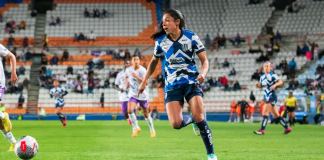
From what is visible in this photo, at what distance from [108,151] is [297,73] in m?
36.5

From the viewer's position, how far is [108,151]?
15258 millimetres

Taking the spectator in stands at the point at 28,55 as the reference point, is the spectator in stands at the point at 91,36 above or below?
above

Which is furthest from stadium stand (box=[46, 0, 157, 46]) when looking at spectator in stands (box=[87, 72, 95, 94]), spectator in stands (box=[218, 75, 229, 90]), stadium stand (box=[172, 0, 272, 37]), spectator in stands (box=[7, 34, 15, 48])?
spectator in stands (box=[218, 75, 229, 90])

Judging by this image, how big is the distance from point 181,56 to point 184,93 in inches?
25.7

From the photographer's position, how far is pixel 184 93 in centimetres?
1169

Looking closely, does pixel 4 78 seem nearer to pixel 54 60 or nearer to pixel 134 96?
pixel 134 96

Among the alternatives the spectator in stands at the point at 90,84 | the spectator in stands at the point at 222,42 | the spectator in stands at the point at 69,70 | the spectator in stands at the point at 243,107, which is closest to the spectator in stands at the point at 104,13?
the spectator in stands at the point at 69,70

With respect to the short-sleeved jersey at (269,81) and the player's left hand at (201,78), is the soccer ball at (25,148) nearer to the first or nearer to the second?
the player's left hand at (201,78)

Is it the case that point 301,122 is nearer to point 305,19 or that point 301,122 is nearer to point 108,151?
point 305,19

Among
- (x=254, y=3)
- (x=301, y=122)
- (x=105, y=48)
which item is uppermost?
(x=254, y=3)

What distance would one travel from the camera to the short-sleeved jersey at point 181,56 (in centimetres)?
1147

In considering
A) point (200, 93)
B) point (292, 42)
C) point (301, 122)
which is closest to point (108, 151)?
point (200, 93)

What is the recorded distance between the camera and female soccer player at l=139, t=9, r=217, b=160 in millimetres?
11398

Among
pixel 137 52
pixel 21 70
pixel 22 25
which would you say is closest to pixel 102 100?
pixel 137 52
